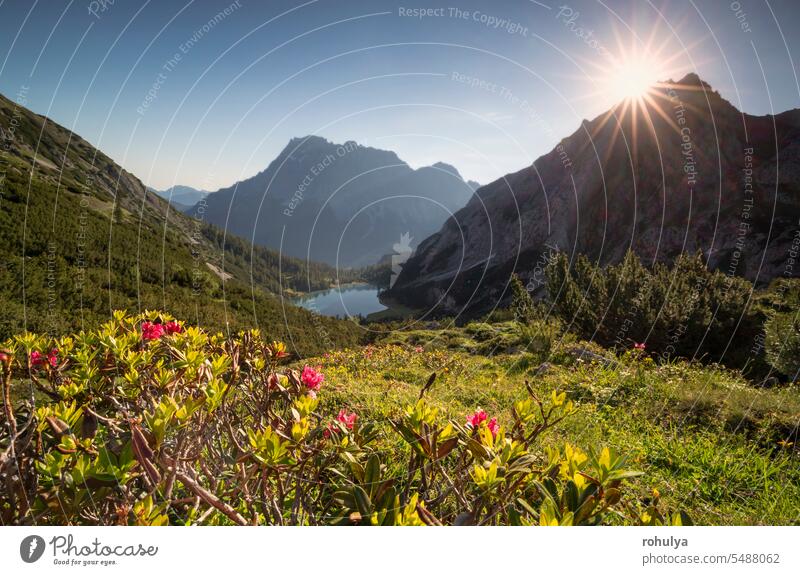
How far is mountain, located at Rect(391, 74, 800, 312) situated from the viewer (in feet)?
136

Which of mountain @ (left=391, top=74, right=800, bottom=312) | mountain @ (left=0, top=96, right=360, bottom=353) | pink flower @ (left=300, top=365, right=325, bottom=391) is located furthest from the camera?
mountain @ (left=391, top=74, right=800, bottom=312)

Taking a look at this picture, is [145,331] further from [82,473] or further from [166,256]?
[166,256]

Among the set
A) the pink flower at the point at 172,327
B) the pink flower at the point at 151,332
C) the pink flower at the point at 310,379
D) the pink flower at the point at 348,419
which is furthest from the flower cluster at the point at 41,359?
the pink flower at the point at 348,419

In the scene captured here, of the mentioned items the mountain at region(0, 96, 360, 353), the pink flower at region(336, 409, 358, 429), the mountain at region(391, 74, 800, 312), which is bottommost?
the mountain at region(0, 96, 360, 353)

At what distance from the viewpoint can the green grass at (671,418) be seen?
9.11 ft

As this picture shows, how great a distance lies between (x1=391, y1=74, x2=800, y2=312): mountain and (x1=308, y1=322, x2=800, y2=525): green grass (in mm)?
26768

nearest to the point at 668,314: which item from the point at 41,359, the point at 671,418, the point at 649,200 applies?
the point at 671,418

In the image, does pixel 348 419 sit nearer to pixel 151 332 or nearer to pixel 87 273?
pixel 151 332

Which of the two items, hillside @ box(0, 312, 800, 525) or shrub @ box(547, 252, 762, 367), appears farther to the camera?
shrub @ box(547, 252, 762, 367)

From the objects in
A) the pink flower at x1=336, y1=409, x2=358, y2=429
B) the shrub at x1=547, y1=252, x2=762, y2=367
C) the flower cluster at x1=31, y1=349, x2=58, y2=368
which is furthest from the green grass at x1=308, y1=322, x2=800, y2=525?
the shrub at x1=547, y1=252, x2=762, y2=367

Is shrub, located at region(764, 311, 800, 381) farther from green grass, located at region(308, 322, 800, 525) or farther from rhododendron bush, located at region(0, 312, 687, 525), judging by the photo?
rhododendron bush, located at region(0, 312, 687, 525)

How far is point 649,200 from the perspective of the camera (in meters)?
56.5

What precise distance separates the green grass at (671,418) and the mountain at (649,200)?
2677 centimetres
